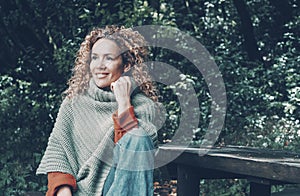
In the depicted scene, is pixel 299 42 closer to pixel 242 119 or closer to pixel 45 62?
pixel 242 119

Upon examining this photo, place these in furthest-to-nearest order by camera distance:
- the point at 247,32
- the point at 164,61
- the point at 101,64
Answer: the point at 247,32 < the point at 164,61 < the point at 101,64

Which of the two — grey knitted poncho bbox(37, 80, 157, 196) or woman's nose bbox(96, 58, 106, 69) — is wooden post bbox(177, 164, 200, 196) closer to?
grey knitted poncho bbox(37, 80, 157, 196)

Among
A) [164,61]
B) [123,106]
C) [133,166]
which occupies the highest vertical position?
[164,61]

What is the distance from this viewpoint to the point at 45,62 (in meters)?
7.41

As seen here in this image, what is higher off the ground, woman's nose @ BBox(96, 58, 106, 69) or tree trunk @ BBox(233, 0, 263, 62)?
tree trunk @ BBox(233, 0, 263, 62)

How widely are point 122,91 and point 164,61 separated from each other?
4440 millimetres

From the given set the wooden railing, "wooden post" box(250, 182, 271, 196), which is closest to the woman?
the wooden railing

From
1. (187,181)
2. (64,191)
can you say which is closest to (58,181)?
(64,191)

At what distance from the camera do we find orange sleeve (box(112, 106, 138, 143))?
327 centimetres

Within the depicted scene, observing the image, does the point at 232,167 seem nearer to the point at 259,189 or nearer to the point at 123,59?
the point at 123,59

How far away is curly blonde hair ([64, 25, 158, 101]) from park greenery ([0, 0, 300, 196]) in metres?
3.15

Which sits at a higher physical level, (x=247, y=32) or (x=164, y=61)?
(x=247, y=32)

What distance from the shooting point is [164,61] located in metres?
7.79

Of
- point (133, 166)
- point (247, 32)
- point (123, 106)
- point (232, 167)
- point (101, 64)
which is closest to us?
point (133, 166)
